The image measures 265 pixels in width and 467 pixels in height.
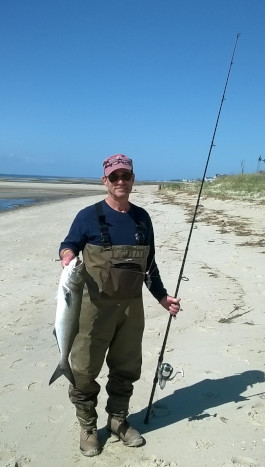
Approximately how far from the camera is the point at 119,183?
10.2 feet

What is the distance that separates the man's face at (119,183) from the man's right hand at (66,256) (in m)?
0.53

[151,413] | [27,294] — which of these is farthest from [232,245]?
[151,413]

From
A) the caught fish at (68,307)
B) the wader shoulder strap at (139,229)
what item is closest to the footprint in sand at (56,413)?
the caught fish at (68,307)

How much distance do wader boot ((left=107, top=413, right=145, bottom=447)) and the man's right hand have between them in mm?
1349

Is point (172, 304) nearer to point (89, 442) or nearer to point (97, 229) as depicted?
point (97, 229)

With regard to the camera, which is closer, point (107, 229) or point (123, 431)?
point (107, 229)

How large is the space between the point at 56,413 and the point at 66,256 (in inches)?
60.4

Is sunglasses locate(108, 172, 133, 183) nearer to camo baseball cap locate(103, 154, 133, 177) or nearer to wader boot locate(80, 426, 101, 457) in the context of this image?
camo baseball cap locate(103, 154, 133, 177)

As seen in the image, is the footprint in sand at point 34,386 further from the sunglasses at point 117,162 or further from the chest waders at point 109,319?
the sunglasses at point 117,162

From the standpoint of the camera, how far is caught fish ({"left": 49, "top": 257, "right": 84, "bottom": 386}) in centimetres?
283

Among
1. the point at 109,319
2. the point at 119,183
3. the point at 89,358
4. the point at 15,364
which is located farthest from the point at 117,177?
the point at 15,364

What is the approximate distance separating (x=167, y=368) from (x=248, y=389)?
95cm

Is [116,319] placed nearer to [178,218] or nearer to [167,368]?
[167,368]

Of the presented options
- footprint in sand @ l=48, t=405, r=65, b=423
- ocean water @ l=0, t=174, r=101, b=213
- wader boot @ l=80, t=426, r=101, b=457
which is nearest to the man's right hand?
wader boot @ l=80, t=426, r=101, b=457
